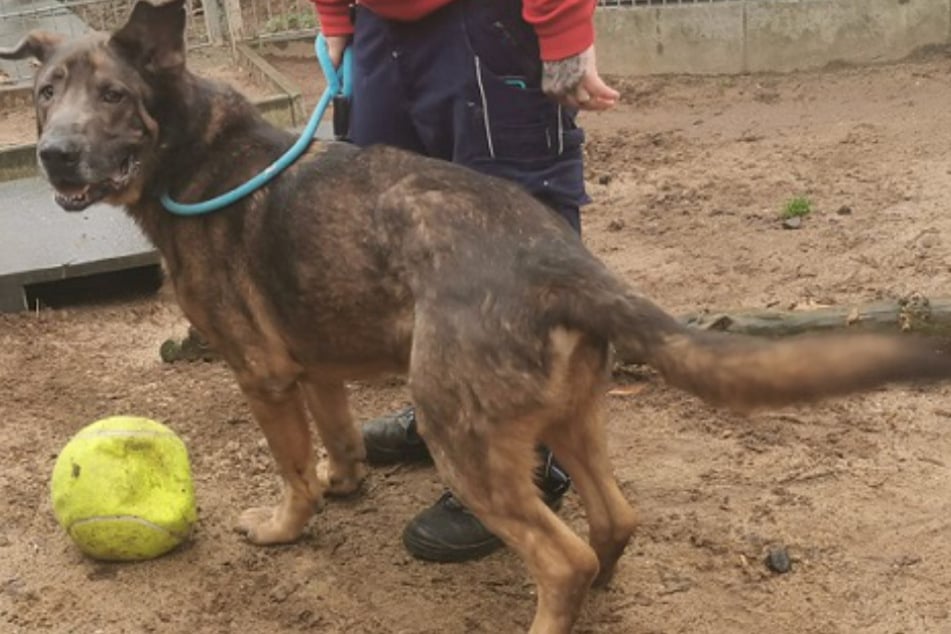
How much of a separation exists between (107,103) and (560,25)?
140cm

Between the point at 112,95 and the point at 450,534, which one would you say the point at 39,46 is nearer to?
the point at 112,95

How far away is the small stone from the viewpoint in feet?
13.5

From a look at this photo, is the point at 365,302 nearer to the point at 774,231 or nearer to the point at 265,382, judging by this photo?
the point at 265,382

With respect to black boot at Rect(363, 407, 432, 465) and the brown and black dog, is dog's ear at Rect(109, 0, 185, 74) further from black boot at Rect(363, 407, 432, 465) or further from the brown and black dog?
black boot at Rect(363, 407, 432, 465)

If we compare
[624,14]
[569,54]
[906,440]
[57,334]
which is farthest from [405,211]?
[624,14]

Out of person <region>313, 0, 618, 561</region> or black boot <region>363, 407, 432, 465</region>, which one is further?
black boot <region>363, 407, 432, 465</region>

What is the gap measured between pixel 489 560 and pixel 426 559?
0.22 metres

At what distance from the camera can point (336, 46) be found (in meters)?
4.62

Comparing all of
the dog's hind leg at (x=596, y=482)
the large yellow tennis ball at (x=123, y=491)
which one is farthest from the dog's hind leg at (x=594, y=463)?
the large yellow tennis ball at (x=123, y=491)

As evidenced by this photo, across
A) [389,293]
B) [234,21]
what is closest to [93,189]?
[389,293]

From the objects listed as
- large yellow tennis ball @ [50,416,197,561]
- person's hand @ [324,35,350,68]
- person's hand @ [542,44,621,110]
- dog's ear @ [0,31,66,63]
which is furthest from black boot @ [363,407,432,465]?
dog's ear @ [0,31,66,63]

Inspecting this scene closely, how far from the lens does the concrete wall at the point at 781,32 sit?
10227 millimetres

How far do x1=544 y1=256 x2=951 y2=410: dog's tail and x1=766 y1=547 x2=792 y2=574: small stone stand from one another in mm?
1191

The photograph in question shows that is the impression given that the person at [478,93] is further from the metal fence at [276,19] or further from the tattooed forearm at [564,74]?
the metal fence at [276,19]
